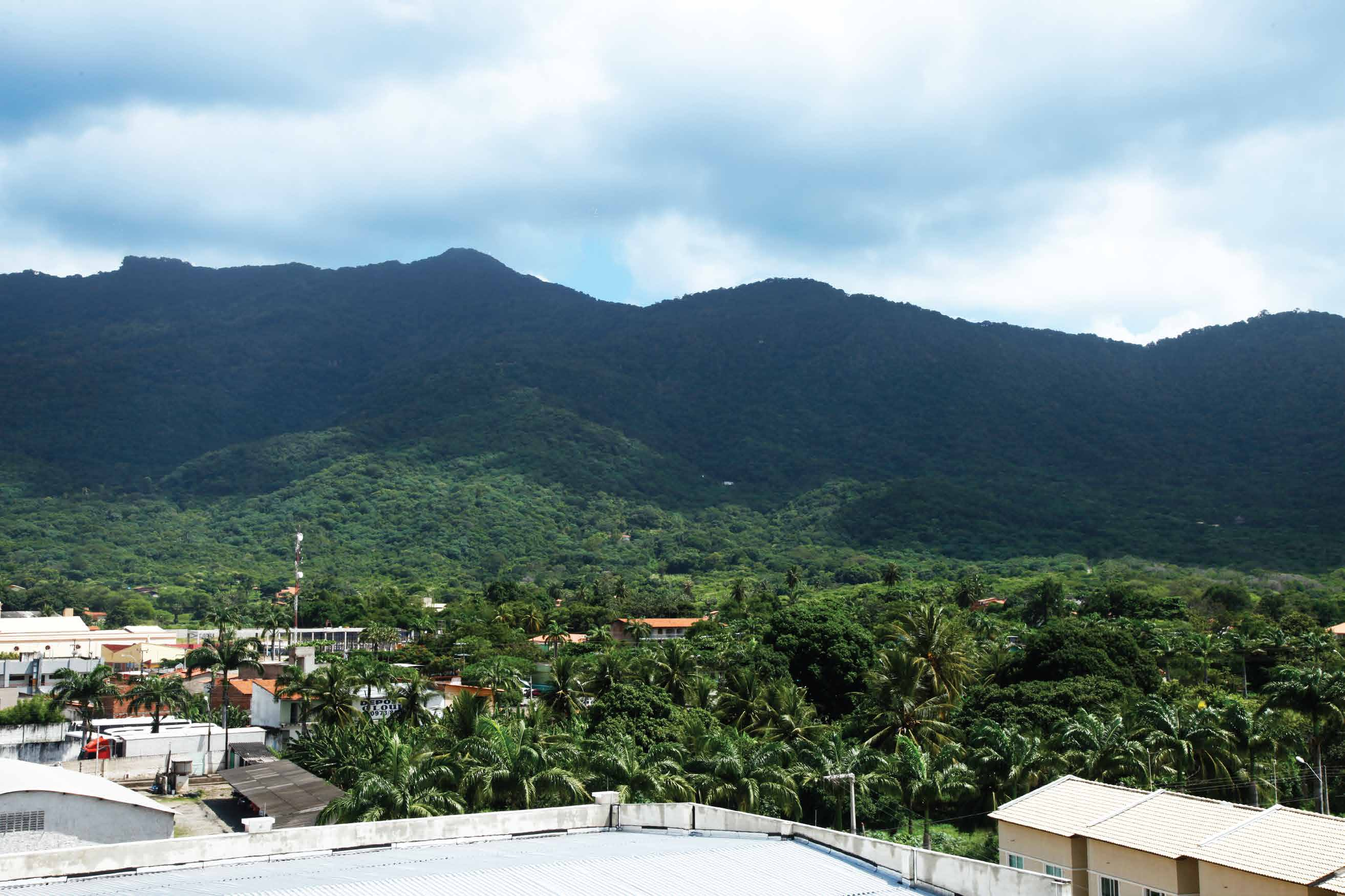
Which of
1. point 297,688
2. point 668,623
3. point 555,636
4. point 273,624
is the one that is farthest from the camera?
point 668,623

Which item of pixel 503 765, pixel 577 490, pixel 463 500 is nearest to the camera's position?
pixel 503 765

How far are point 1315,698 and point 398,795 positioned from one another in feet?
96.3

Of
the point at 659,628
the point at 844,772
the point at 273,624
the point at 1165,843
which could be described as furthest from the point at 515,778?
the point at 659,628

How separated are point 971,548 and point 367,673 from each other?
120m

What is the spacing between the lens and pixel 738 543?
563ft

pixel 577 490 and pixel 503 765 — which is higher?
pixel 577 490

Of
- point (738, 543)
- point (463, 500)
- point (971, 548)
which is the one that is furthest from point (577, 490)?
point (971, 548)

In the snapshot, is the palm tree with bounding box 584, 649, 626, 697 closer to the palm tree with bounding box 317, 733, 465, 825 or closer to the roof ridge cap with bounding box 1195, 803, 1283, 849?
the palm tree with bounding box 317, 733, 465, 825

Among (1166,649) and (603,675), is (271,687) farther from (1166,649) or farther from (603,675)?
(1166,649)

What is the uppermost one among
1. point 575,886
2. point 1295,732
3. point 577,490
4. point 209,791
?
point 577,490

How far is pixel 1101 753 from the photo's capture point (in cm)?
3397

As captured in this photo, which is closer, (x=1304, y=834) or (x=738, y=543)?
(x=1304, y=834)

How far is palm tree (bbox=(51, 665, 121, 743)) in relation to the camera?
54.7 metres

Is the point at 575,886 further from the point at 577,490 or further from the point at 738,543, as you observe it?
the point at 577,490
